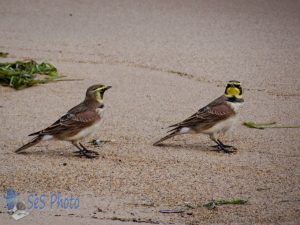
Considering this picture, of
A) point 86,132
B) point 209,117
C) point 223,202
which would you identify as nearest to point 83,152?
point 86,132

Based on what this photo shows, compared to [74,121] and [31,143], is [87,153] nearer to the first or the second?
[74,121]

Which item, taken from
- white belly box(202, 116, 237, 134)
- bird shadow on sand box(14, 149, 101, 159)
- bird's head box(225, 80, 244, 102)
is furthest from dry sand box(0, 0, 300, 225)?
bird's head box(225, 80, 244, 102)

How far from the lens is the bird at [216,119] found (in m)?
8.88

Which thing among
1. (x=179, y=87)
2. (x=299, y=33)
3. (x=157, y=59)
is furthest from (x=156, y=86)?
(x=299, y=33)

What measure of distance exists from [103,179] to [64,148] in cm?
139

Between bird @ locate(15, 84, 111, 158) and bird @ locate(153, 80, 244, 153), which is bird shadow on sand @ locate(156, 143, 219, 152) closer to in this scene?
bird @ locate(153, 80, 244, 153)

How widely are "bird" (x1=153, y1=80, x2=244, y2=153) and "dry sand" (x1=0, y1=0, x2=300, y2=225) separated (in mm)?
174

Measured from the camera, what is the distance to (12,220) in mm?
6688

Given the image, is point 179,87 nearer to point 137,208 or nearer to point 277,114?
point 277,114

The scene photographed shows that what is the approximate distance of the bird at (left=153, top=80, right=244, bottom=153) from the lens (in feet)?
29.1

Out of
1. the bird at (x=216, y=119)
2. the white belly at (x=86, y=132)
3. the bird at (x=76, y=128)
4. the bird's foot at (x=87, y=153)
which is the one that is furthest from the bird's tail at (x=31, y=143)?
the bird at (x=216, y=119)

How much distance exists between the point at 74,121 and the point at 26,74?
2.32m

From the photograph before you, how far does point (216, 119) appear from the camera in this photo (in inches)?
350

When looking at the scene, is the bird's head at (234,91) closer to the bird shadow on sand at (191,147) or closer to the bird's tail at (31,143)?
the bird shadow on sand at (191,147)
